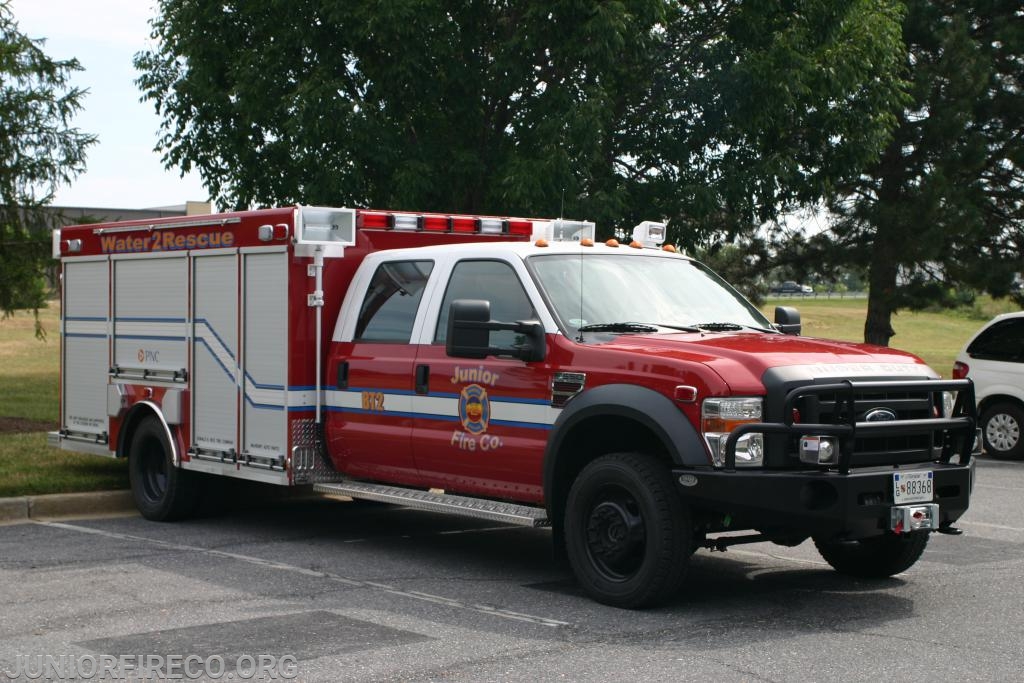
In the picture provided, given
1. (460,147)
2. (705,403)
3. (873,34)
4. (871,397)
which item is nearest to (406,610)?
(705,403)

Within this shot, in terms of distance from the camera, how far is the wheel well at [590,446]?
7.75 m

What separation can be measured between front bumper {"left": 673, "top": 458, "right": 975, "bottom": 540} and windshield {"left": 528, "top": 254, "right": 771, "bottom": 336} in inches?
52.3

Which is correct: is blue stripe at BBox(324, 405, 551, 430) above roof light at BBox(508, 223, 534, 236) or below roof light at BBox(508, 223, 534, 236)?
below

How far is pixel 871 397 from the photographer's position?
7426mm

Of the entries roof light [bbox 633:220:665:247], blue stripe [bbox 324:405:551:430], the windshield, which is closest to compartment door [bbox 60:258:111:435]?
blue stripe [bbox 324:405:551:430]

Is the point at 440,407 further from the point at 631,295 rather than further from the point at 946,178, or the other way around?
the point at 946,178

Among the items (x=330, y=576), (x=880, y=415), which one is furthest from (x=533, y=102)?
(x=880, y=415)

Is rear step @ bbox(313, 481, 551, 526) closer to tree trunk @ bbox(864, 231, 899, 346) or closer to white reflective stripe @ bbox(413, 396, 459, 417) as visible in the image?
white reflective stripe @ bbox(413, 396, 459, 417)

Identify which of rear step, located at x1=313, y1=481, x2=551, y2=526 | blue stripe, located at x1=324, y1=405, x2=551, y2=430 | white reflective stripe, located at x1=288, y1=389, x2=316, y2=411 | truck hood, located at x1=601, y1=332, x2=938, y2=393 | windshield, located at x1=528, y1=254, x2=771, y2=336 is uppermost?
windshield, located at x1=528, y1=254, x2=771, y2=336

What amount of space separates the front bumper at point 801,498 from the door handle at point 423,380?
212 centimetres

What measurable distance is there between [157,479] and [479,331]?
167 inches

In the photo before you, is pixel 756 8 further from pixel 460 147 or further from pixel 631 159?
pixel 460 147

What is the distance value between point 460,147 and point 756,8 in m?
4.63

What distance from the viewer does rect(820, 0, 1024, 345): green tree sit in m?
24.6
